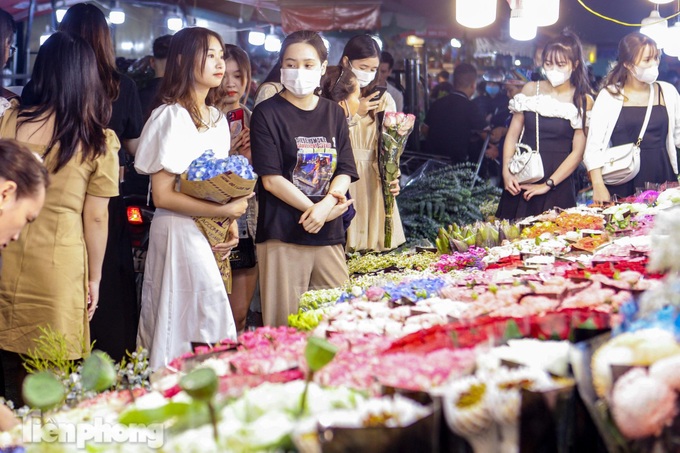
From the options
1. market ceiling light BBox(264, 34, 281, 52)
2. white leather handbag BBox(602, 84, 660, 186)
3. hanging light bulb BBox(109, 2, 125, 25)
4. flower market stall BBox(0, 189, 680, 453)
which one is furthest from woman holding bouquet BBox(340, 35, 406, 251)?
market ceiling light BBox(264, 34, 281, 52)

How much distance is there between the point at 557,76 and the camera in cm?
625

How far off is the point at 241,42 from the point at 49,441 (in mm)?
12503

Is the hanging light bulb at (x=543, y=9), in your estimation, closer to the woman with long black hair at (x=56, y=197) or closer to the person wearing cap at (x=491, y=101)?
the woman with long black hair at (x=56, y=197)

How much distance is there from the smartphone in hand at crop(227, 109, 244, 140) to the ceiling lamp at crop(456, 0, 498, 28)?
5.02 feet

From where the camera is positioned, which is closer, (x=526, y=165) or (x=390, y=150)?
(x=390, y=150)

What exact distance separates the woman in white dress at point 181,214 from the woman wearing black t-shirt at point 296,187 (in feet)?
1.04

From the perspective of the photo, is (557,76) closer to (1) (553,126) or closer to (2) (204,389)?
(1) (553,126)

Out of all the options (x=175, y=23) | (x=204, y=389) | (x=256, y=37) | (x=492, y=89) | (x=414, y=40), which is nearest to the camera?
(x=204, y=389)

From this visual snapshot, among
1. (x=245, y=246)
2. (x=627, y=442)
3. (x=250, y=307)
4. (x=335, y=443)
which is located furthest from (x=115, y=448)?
(x=250, y=307)

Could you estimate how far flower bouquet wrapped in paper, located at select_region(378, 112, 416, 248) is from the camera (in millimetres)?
5625

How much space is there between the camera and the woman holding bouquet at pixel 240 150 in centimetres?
538

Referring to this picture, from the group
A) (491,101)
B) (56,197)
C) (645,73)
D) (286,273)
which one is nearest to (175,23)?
(491,101)

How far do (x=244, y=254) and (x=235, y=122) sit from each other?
799 mm

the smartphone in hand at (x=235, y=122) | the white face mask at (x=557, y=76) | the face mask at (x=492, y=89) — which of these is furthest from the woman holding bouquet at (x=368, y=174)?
the face mask at (x=492, y=89)
